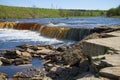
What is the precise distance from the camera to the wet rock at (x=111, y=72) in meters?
8.96

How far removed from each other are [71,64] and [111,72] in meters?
6.15

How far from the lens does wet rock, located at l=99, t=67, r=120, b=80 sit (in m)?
8.96

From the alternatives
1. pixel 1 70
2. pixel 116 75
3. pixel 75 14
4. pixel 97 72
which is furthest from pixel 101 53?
pixel 75 14

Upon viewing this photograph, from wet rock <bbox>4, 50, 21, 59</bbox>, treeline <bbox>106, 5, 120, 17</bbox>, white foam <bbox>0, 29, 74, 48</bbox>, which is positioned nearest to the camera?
wet rock <bbox>4, 50, 21, 59</bbox>

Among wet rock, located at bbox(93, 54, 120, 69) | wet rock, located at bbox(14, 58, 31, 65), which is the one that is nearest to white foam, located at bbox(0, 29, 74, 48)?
wet rock, located at bbox(14, 58, 31, 65)

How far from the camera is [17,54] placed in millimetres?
22000

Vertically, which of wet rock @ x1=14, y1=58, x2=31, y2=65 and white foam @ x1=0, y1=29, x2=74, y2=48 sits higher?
wet rock @ x1=14, y1=58, x2=31, y2=65

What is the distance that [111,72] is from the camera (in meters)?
9.21

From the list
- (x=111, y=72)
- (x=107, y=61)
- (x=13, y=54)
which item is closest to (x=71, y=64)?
(x=107, y=61)

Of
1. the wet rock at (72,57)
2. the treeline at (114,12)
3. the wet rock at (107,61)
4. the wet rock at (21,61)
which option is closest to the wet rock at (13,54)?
the wet rock at (21,61)

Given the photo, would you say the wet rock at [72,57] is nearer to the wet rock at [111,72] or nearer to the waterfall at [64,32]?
the wet rock at [111,72]

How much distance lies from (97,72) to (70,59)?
705 centimetres

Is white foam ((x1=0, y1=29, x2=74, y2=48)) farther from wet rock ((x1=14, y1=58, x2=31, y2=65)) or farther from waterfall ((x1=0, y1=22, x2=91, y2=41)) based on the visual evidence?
wet rock ((x1=14, y1=58, x2=31, y2=65))

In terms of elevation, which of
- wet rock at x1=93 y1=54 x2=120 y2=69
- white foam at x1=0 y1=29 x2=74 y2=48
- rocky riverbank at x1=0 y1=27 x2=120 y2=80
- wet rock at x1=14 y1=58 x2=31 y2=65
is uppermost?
wet rock at x1=93 y1=54 x2=120 y2=69
